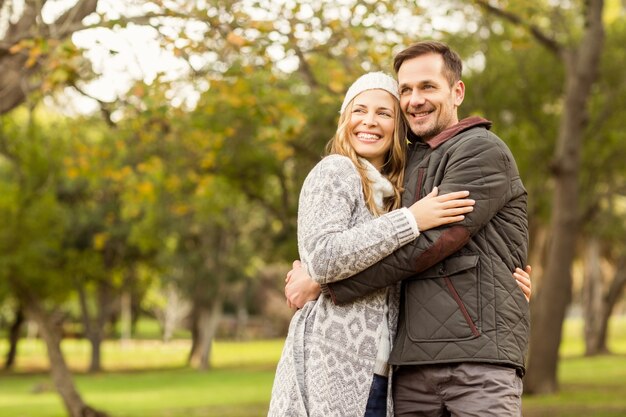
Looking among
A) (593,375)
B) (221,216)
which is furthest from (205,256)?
(593,375)

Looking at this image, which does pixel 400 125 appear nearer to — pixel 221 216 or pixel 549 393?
pixel 549 393

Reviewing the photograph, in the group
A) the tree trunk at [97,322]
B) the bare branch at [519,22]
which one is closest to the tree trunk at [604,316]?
the bare branch at [519,22]

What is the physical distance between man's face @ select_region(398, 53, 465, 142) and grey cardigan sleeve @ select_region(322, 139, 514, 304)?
0.29 meters

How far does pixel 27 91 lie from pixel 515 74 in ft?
42.5

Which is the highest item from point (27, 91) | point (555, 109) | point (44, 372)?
point (555, 109)

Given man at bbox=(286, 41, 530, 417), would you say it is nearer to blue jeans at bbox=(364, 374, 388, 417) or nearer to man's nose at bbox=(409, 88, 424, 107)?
blue jeans at bbox=(364, 374, 388, 417)

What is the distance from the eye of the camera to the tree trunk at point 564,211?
54.2ft

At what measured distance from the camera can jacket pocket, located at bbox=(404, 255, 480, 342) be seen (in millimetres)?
3504

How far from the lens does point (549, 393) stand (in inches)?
718

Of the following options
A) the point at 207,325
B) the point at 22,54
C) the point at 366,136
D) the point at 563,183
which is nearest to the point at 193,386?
the point at 207,325

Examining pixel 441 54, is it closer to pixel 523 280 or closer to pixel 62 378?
pixel 523 280

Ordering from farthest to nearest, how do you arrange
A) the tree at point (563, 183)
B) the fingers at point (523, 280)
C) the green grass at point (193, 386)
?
the green grass at point (193, 386)
the tree at point (563, 183)
the fingers at point (523, 280)

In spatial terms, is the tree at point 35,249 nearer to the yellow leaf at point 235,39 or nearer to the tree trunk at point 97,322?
the yellow leaf at point 235,39

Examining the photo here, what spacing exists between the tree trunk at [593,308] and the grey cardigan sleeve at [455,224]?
98.4 feet
